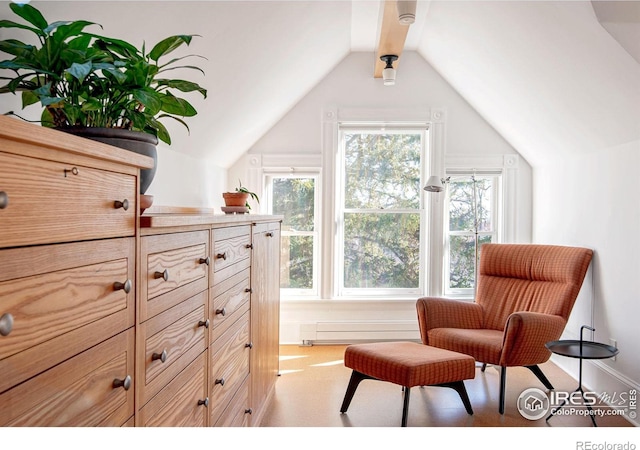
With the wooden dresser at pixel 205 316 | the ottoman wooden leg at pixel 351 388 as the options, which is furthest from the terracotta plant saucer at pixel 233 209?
the ottoman wooden leg at pixel 351 388

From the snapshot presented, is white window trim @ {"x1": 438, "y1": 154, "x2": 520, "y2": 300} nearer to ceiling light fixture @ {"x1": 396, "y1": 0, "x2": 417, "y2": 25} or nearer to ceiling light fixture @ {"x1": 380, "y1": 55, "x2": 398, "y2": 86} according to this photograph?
ceiling light fixture @ {"x1": 380, "y1": 55, "x2": 398, "y2": 86}

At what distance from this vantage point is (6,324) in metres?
0.68

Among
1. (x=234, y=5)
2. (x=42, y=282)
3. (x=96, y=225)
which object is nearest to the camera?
(x=42, y=282)

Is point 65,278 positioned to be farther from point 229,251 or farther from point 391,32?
point 391,32

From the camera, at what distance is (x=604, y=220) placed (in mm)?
3426

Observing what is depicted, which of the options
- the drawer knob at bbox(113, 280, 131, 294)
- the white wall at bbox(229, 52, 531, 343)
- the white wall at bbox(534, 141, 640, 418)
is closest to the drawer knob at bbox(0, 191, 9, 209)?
the drawer knob at bbox(113, 280, 131, 294)

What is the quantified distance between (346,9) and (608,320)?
2.81 meters

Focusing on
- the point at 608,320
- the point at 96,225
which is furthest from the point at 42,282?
the point at 608,320

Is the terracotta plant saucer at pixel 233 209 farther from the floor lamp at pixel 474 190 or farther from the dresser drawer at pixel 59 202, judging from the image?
the dresser drawer at pixel 59 202

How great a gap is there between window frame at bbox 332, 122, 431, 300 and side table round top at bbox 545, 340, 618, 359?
189 centimetres

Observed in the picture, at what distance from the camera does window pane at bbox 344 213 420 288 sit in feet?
16.2

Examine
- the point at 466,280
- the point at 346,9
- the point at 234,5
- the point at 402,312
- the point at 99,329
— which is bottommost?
the point at 402,312

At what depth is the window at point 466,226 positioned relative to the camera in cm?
486
